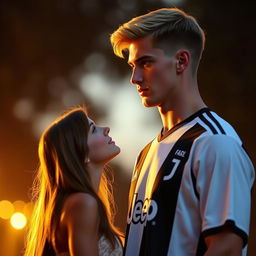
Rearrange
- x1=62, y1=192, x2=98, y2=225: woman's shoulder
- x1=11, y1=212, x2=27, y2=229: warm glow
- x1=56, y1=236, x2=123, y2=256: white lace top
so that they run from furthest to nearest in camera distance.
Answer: x1=11, y1=212, x2=27, y2=229: warm glow → x1=56, y1=236, x2=123, y2=256: white lace top → x1=62, y1=192, x2=98, y2=225: woman's shoulder

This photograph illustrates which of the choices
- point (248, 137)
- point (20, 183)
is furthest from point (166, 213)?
point (20, 183)

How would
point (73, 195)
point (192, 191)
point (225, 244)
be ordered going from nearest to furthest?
1. point (225, 244)
2. point (192, 191)
3. point (73, 195)

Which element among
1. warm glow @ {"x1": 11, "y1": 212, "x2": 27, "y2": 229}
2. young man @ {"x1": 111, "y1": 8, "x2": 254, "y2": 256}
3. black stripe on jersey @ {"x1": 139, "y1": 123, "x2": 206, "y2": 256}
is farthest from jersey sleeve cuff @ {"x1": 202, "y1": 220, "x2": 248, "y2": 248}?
warm glow @ {"x1": 11, "y1": 212, "x2": 27, "y2": 229}

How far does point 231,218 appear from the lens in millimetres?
3150

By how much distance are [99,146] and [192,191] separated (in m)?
1.12

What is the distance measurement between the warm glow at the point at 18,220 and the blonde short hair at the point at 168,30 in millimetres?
11197

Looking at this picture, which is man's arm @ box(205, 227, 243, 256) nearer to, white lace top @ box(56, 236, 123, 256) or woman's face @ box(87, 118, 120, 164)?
white lace top @ box(56, 236, 123, 256)

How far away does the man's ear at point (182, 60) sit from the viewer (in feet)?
12.1

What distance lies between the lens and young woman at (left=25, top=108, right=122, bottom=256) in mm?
3906

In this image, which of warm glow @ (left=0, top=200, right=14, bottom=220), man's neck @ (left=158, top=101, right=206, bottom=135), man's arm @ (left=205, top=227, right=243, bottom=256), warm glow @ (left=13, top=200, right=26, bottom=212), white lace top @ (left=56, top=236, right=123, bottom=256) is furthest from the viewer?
warm glow @ (left=0, top=200, right=14, bottom=220)

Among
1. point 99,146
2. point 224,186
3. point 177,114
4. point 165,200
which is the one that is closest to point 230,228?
point 224,186

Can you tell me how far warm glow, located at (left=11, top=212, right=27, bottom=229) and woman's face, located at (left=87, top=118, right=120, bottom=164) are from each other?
412 inches

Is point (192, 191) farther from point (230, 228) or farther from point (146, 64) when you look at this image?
point (146, 64)

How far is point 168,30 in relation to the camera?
375 cm
